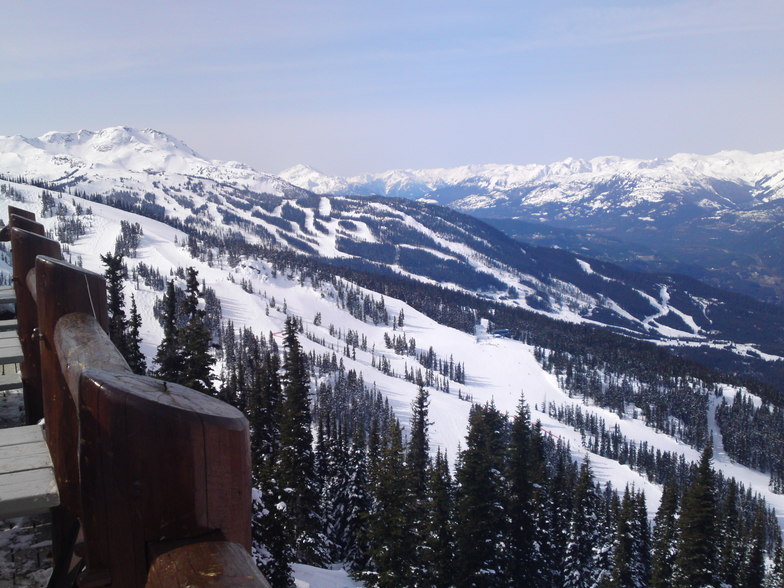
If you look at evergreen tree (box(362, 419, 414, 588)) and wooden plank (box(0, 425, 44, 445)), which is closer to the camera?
wooden plank (box(0, 425, 44, 445))

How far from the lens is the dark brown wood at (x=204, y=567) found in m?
1.12

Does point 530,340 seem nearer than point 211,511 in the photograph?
No

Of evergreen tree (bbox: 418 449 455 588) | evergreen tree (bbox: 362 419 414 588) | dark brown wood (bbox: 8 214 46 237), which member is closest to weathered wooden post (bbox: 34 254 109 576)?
dark brown wood (bbox: 8 214 46 237)

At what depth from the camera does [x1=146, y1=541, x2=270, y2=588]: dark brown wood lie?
112 centimetres

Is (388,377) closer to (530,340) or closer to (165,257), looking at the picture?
(530,340)

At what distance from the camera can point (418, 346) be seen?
536 feet

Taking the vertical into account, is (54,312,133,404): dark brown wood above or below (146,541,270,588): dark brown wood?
above

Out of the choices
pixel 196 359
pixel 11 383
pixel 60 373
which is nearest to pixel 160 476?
pixel 60 373

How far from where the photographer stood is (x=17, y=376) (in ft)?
12.1

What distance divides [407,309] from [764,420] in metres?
110

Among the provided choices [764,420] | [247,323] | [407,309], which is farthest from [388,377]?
[764,420]

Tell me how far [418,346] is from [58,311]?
162342mm

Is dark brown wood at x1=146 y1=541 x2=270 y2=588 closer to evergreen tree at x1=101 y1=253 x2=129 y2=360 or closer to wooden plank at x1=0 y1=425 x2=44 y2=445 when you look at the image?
wooden plank at x1=0 y1=425 x2=44 y2=445

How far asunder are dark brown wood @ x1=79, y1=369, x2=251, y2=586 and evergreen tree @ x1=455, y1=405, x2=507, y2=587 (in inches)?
895
